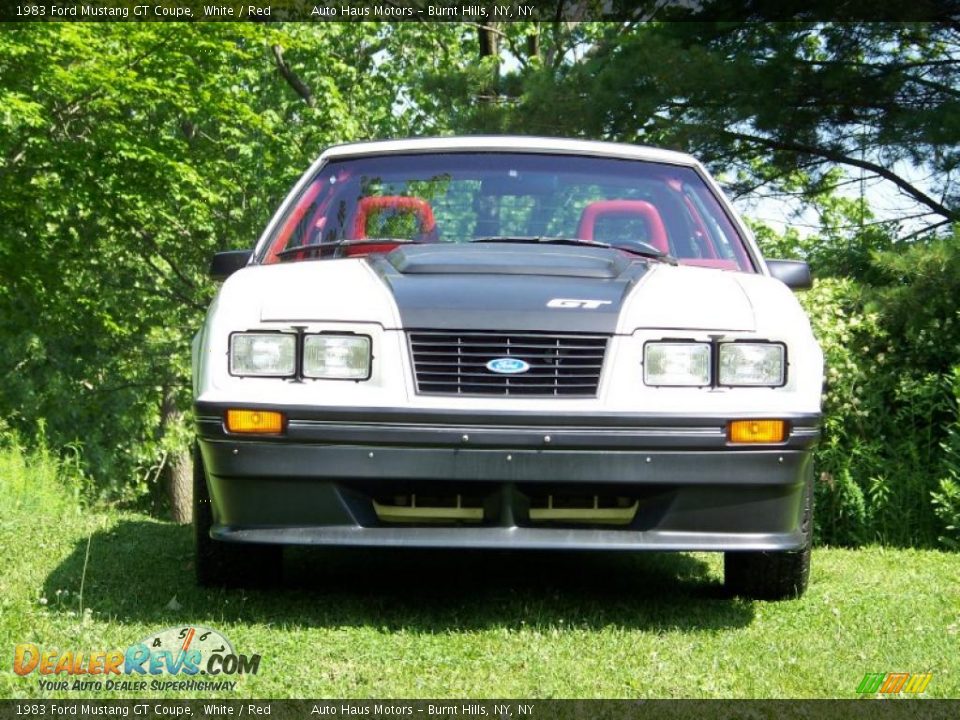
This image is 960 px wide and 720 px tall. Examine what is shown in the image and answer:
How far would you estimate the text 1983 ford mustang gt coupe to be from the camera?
4.20 meters

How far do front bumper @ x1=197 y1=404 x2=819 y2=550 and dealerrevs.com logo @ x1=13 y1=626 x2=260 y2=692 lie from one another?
1.47ft

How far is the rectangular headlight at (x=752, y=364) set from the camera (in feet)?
14.1

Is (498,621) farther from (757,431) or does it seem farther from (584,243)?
(584,243)

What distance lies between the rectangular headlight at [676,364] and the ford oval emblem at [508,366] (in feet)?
1.25

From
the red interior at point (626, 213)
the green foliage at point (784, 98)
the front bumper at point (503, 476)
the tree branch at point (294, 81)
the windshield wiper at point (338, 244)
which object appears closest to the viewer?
the front bumper at point (503, 476)

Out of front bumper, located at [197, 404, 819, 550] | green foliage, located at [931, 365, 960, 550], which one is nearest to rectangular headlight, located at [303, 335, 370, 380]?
front bumper, located at [197, 404, 819, 550]

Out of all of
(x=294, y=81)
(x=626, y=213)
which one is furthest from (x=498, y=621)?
(x=294, y=81)

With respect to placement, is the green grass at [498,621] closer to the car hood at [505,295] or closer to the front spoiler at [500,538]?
the front spoiler at [500,538]

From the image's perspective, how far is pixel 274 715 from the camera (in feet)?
11.1

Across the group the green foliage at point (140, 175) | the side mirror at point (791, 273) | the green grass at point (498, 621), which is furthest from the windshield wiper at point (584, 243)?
the green foliage at point (140, 175)

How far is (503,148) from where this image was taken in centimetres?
568

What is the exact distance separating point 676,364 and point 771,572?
124cm

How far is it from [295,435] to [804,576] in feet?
6.87

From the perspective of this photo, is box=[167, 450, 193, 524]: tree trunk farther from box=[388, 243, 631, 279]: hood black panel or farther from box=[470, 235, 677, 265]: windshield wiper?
box=[388, 243, 631, 279]: hood black panel
